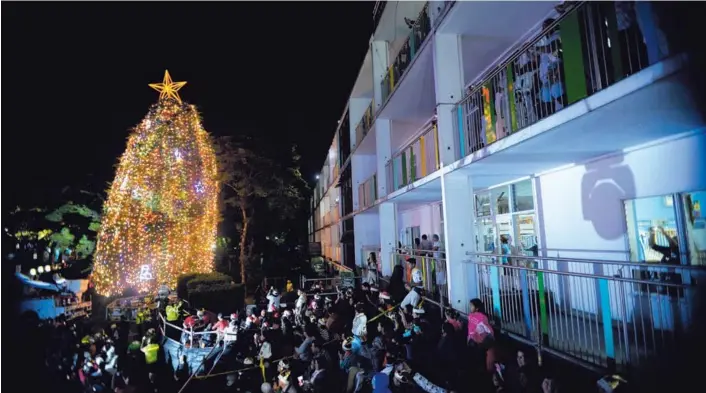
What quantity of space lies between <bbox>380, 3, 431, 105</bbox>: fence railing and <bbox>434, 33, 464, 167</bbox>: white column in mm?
935

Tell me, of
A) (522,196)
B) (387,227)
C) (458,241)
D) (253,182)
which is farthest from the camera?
(253,182)

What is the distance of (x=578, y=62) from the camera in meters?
4.50

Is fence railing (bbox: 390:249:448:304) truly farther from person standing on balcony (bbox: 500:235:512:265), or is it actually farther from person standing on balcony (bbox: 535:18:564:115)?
person standing on balcony (bbox: 535:18:564:115)

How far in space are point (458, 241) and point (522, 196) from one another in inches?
121

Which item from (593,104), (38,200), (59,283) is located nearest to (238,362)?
(593,104)

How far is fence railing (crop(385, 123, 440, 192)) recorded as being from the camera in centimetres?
955

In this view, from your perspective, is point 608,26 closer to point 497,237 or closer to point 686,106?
point 686,106

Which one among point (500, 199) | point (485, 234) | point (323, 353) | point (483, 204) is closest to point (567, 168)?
point (500, 199)

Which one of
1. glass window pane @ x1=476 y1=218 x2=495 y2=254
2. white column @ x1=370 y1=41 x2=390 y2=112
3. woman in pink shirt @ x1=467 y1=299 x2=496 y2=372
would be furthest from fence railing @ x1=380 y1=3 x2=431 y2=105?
woman in pink shirt @ x1=467 y1=299 x2=496 y2=372

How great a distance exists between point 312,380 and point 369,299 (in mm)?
4627

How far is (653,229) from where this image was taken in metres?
5.64

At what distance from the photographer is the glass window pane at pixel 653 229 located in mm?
5308

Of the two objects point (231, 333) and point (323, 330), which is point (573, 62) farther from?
point (231, 333)

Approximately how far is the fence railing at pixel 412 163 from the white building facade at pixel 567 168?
0.06m
